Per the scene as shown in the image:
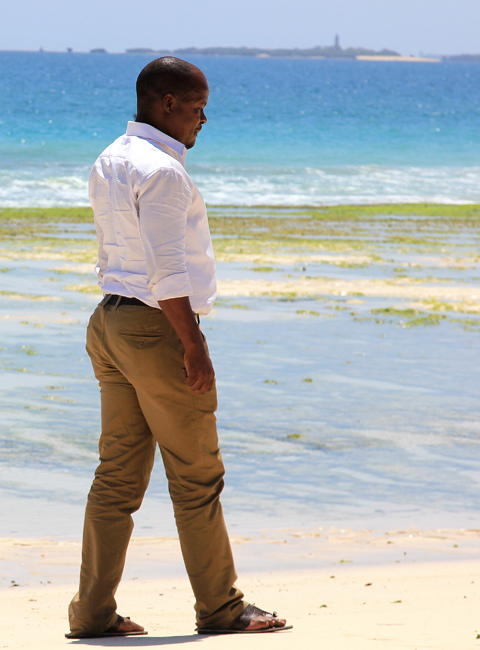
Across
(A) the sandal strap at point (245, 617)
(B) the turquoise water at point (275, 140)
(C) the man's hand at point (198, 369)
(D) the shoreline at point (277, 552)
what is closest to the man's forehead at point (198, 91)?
(C) the man's hand at point (198, 369)

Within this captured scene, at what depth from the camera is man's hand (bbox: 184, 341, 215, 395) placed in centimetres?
269

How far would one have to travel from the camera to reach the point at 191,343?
105 inches

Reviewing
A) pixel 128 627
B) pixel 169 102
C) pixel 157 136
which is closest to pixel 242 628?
pixel 128 627

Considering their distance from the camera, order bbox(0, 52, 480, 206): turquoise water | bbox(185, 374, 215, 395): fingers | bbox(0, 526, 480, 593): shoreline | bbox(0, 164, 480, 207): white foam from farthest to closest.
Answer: bbox(0, 52, 480, 206): turquoise water → bbox(0, 164, 480, 207): white foam → bbox(0, 526, 480, 593): shoreline → bbox(185, 374, 215, 395): fingers

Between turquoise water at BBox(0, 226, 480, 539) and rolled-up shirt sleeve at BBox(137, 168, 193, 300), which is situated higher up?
rolled-up shirt sleeve at BBox(137, 168, 193, 300)

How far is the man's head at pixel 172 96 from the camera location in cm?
277

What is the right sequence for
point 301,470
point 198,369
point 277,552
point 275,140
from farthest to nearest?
point 275,140
point 301,470
point 277,552
point 198,369

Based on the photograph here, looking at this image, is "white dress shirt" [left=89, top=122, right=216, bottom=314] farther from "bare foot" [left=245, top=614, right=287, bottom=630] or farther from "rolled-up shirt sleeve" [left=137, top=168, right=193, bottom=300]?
"bare foot" [left=245, top=614, right=287, bottom=630]

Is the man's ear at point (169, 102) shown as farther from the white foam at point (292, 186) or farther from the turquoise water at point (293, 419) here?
the white foam at point (292, 186)

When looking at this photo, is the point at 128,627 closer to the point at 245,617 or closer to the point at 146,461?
the point at 245,617

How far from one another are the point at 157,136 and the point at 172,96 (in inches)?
5.3

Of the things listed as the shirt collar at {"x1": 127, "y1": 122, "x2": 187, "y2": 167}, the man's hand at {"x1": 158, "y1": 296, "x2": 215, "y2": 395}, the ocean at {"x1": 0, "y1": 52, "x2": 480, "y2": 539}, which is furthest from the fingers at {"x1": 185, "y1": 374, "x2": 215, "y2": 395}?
the ocean at {"x1": 0, "y1": 52, "x2": 480, "y2": 539}

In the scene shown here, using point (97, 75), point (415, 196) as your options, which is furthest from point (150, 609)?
point (97, 75)

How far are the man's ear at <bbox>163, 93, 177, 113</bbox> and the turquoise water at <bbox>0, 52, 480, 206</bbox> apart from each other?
68.2 feet
